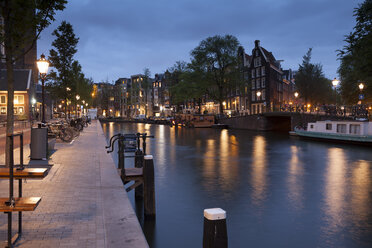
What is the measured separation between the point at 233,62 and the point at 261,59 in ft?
26.0

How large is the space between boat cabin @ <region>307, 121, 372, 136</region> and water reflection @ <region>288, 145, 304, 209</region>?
39.6ft

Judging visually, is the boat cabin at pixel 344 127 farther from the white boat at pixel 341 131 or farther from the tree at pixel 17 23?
the tree at pixel 17 23

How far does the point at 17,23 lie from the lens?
928 cm

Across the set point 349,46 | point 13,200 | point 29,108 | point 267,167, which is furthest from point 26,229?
point 29,108

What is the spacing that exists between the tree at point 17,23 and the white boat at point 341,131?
27642mm

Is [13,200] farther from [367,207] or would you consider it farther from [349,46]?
[349,46]

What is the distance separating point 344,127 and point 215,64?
33932 mm

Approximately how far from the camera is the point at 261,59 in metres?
65.1

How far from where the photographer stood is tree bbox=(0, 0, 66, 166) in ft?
29.0

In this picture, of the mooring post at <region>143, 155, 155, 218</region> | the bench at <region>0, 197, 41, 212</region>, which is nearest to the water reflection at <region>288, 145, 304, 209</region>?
the mooring post at <region>143, 155, 155, 218</region>

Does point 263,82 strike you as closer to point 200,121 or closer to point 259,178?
point 200,121

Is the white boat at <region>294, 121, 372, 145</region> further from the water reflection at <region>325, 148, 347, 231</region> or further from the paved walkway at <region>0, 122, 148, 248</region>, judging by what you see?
the paved walkway at <region>0, 122, 148, 248</region>

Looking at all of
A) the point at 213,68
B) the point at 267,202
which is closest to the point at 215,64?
the point at 213,68

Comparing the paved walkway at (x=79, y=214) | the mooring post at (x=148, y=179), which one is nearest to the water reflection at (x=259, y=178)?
the mooring post at (x=148, y=179)
